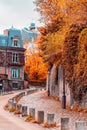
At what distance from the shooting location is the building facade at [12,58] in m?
92.1

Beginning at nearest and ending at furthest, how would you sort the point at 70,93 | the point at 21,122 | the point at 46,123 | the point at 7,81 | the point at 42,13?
the point at 46,123
the point at 21,122
the point at 70,93
the point at 42,13
the point at 7,81

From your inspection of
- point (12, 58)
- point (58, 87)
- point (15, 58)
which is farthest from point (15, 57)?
point (58, 87)

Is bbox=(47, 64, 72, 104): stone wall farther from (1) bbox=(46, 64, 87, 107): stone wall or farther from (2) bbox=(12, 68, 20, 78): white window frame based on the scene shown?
(2) bbox=(12, 68, 20, 78): white window frame

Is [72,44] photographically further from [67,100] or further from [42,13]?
[42,13]

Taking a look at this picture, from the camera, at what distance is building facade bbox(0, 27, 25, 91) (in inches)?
Result: 3627

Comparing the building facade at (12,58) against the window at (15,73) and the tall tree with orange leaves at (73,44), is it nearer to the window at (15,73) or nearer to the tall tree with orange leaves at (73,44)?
the window at (15,73)

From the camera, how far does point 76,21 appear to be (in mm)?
35125

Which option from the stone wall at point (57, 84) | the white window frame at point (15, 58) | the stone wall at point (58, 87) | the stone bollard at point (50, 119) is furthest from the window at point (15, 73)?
the stone bollard at point (50, 119)

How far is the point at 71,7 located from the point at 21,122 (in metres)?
12.6

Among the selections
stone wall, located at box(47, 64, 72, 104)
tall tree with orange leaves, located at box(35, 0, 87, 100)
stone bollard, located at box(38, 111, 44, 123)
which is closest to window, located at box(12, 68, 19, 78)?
stone wall, located at box(47, 64, 72, 104)

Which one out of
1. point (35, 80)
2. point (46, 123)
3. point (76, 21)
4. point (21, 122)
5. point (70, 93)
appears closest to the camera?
point (46, 123)

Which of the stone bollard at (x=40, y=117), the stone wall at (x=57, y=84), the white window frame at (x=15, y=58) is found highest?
the white window frame at (x=15, y=58)

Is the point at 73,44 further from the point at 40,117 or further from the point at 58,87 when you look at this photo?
the point at 58,87

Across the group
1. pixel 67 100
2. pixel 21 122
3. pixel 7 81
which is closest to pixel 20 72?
pixel 7 81
